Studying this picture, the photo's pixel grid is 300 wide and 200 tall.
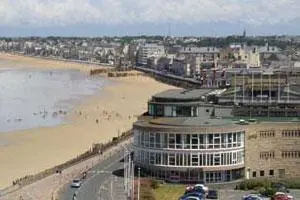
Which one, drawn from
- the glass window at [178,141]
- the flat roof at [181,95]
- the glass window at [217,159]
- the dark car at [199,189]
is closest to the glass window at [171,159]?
the glass window at [178,141]

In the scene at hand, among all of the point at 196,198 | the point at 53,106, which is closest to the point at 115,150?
the point at 196,198

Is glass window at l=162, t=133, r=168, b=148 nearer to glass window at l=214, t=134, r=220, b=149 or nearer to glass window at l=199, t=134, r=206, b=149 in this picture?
glass window at l=199, t=134, r=206, b=149

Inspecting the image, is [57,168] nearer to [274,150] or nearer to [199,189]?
[199,189]

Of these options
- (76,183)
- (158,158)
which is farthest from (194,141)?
(76,183)

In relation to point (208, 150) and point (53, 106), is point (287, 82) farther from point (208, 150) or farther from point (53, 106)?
point (53, 106)

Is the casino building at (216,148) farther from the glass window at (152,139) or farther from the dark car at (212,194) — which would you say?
the dark car at (212,194)

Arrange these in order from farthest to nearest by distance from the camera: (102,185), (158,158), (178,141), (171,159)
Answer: (158,158) < (171,159) < (178,141) < (102,185)
